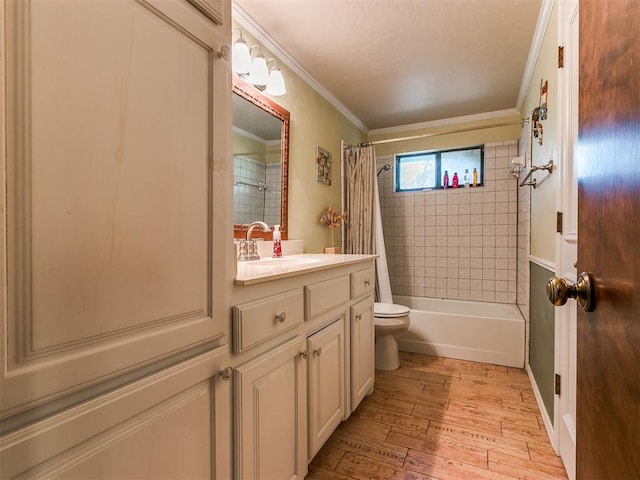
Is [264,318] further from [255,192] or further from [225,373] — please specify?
[255,192]

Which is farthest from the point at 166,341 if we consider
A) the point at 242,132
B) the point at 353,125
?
the point at 353,125

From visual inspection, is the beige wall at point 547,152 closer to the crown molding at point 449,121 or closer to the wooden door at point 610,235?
the crown molding at point 449,121

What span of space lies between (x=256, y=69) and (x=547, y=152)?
5.59ft

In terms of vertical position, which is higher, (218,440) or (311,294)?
(311,294)

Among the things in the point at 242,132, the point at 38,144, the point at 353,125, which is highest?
the point at 353,125

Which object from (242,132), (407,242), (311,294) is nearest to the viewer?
(311,294)

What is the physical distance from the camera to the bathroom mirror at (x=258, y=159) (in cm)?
182

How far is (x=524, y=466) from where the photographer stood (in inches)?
57.2

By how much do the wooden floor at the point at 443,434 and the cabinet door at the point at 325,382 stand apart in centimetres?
19

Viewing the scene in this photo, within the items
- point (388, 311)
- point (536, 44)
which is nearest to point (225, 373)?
point (388, 311)

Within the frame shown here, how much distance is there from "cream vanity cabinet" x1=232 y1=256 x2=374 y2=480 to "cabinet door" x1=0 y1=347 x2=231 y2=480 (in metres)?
0.08

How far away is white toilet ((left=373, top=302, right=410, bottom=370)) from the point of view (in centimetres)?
243

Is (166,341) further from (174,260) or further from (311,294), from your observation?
(311,294)

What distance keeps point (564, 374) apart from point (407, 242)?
2298mm
